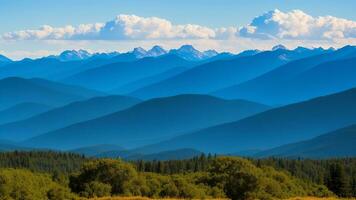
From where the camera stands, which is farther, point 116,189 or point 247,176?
point 116,189

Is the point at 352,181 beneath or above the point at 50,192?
above

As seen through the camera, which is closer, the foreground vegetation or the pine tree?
the foreground vegetation

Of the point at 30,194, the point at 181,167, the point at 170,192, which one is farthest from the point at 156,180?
the point at 181,167

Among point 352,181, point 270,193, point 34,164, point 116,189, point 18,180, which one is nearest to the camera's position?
point 270,193

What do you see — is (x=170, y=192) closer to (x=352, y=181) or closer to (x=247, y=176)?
(x=247, y=176)

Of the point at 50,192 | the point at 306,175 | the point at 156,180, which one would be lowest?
the point at 50,192

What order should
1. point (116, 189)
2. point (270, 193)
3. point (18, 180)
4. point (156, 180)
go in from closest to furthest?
point (270, 193) < point (18, 180) < point (116, 189) < point (156, 180)

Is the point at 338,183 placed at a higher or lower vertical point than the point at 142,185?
higher

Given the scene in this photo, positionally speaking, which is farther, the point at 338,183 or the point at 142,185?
the point at 338,183

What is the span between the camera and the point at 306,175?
171000mm

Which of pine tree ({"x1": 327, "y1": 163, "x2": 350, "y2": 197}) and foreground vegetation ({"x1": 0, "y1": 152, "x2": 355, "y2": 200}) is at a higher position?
pine tree ({"x1": 327, "y1": 163, "x2": 350, "y2": 197})

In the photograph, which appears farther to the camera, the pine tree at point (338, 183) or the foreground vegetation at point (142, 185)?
the pine tree at point (338, 183)

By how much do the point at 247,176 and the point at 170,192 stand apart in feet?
42.5

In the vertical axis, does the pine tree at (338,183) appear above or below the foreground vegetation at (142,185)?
above
